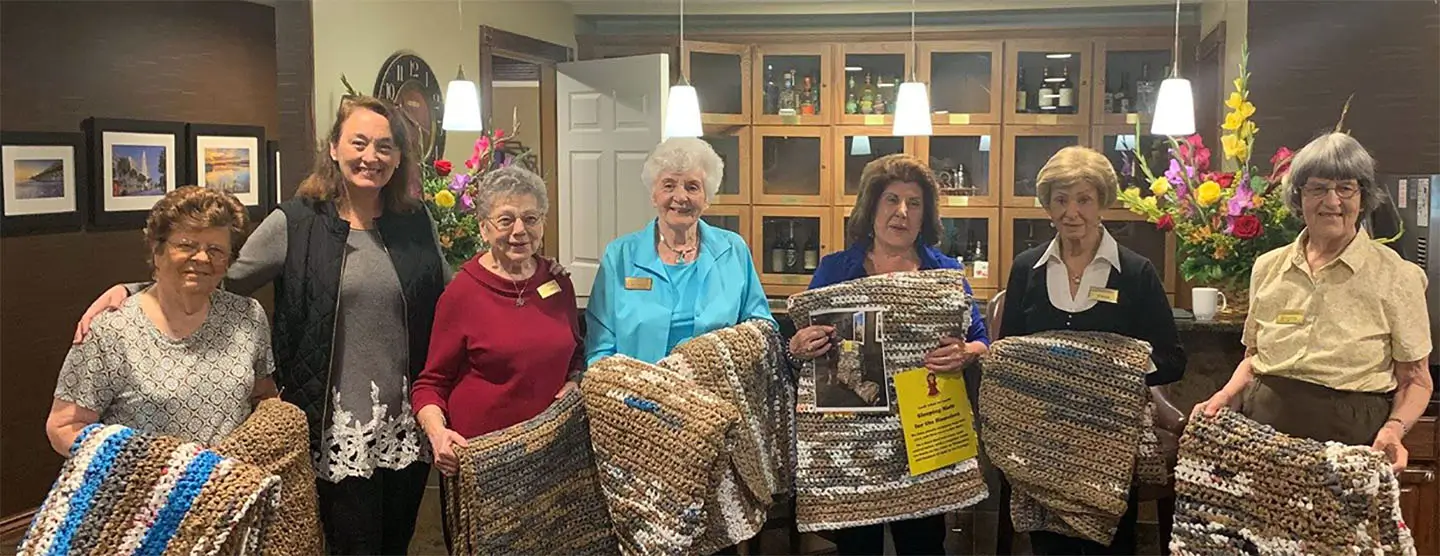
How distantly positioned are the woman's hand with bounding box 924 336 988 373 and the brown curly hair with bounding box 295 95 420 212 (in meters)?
1.22

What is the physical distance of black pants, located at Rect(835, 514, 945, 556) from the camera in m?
2.37

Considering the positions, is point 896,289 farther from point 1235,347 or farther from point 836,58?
point 836,58

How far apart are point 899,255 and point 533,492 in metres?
0.98

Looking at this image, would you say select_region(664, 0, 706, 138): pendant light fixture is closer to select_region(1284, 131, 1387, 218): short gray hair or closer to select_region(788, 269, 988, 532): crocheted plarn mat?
select_region(788, 269, 988, 532): crocheted plarn mat

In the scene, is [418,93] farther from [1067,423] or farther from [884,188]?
[1067,423]

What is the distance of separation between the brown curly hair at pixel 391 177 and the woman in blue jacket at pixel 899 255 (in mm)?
940

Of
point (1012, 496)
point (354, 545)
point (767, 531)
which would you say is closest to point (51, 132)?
point (354, 545)

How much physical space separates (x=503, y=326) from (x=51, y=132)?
2704 mm

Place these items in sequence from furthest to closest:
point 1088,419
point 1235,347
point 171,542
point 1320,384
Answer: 1. point 1235,347
2. point 1088,419
3. point 1320,384
4. point 171,542

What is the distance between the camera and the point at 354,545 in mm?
2260

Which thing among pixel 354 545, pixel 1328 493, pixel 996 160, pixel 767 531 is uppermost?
pixel 996 160

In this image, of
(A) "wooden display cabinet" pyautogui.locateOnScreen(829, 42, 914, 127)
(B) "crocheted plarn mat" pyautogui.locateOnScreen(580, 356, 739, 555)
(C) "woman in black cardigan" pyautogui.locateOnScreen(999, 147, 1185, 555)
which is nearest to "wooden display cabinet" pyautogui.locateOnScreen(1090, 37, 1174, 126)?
(A) "wooden display cabinet" pyautogui.locateOnScreen(829, 42, 914, 127)

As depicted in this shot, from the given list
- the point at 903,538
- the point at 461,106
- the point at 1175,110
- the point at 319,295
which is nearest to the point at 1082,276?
the point at 903,538

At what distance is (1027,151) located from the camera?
187 inches
